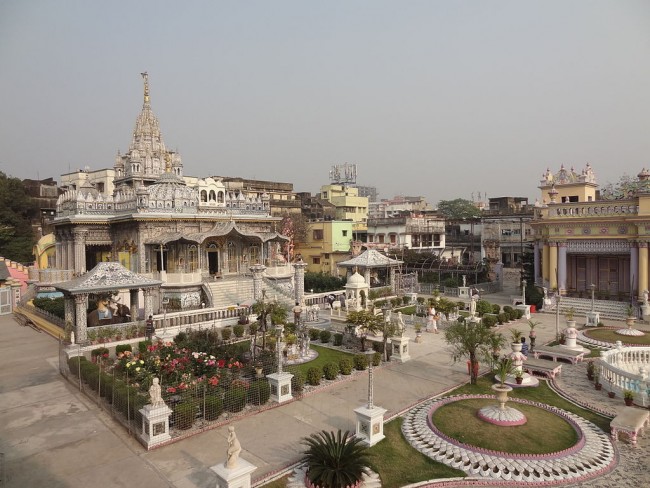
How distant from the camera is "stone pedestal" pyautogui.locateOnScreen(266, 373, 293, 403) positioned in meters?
14.2

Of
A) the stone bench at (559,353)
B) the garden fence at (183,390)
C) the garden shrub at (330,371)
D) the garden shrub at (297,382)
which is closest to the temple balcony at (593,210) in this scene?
the stone bench at (559,353)

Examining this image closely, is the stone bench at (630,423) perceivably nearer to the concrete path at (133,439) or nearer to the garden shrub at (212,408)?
the concrete path at (133,439)

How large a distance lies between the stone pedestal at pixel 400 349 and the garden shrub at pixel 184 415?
914 centimetres

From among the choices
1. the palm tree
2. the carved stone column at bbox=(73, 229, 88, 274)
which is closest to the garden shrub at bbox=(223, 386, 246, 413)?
the palm tree

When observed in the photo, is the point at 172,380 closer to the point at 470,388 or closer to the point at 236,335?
the point at 236,335

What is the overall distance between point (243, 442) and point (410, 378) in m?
7.30

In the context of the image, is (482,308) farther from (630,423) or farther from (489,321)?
(630,423)

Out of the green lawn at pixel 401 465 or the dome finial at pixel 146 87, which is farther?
the dome finial at pixel 146 87

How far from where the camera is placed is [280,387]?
1419 centimetres

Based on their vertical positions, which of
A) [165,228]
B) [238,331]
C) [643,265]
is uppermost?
[165,228]

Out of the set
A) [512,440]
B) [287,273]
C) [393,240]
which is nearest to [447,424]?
[512,440]

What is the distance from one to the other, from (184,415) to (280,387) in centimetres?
309

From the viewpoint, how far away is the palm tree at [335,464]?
9.18 m

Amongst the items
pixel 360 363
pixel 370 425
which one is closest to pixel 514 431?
pixel 370 425
